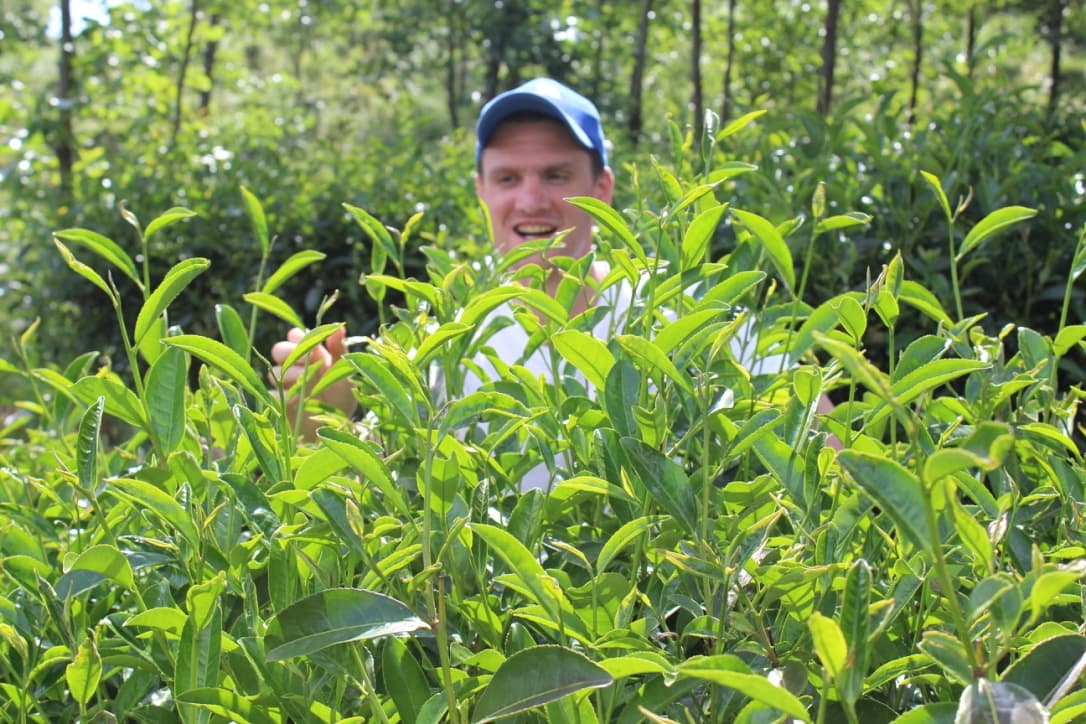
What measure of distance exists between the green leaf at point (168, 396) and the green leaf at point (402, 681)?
27 cm

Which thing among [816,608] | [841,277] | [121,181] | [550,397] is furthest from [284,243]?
[816,608]

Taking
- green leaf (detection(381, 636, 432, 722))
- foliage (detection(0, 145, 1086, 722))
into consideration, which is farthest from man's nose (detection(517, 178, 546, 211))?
green leaf (detection(381, 636, 432, 722))

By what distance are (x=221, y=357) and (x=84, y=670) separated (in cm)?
22

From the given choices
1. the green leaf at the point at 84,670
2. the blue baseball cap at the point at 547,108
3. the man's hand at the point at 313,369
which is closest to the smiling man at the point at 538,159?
the blue baseball cap at the point at 547,108

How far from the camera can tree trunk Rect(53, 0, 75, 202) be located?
5.47m

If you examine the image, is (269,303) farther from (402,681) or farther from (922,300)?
(922,300)

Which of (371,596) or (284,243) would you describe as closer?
(371,596)

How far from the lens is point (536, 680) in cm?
60

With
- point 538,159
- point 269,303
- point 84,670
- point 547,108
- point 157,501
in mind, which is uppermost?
point 547,108

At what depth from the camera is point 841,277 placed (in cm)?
246

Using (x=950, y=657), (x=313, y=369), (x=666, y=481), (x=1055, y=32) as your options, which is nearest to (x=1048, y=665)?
(x=950, y=657)

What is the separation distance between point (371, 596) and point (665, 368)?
0.23 metres

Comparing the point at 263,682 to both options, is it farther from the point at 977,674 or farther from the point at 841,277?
the point at 841,277

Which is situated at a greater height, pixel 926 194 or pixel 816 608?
pixel 926 194
